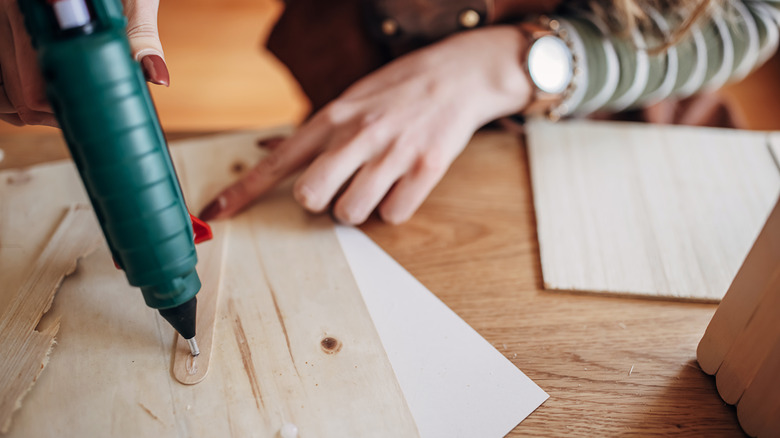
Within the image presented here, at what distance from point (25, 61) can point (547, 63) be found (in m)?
0.51

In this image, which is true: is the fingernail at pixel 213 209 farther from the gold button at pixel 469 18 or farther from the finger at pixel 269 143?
the gold button at pixel 469 18

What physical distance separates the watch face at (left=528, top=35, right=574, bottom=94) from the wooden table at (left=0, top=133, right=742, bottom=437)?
0.36ft

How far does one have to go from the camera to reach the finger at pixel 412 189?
0.55 meters

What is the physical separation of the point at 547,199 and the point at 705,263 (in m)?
0.16

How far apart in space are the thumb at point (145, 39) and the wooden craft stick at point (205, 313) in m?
0.18

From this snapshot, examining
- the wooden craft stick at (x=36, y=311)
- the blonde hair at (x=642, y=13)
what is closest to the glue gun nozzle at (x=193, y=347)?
the wooden craft stick at (x=36, y=311)

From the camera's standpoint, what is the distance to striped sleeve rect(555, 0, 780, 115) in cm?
64

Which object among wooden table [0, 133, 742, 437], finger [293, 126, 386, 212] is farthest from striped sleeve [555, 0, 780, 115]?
finger [293, 126, 386, 212]

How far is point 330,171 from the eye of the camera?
0.53 m

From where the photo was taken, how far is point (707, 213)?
0.55m

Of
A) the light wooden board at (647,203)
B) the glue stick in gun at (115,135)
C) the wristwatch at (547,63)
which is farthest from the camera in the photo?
the wristwatch at (547,63)

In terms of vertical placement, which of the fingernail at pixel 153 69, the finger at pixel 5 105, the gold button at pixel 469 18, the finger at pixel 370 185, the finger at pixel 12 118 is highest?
the fingernail at pixel 153 69

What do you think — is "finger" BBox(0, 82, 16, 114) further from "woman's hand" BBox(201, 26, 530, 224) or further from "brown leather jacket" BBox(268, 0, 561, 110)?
"brown leather jacket" BBox(268, 0, 561, 110)

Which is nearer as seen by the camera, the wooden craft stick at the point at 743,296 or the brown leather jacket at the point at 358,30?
the wooden craft stick at the point at 743,296
